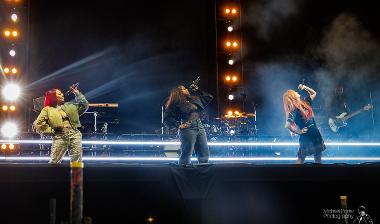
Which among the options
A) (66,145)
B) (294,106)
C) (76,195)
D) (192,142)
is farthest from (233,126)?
(76,195)

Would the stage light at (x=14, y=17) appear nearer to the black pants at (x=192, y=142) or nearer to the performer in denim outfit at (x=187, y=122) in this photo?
the performer in denim outfit at (x=187, y=122)

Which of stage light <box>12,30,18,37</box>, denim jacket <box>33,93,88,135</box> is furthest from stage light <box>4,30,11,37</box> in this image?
denim jacket <box>33,93,88,135</box>

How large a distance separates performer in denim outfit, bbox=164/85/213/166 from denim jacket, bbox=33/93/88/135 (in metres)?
1.74

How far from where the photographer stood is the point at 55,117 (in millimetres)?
7891

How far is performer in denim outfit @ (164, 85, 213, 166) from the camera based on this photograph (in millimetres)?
7531

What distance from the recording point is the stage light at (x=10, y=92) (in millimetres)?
13719

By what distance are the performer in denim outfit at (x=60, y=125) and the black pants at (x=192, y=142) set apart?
6.56 feet

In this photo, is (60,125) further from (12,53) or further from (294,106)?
(12,53)

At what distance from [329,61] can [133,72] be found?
7.71m

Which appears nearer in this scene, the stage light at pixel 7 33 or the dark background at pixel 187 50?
the stage light at pixel 7 33

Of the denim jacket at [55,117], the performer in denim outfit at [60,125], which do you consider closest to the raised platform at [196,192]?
the performer in denim outfit at [60,125]

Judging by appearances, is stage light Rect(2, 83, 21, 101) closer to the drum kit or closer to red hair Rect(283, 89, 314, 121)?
the drum kit

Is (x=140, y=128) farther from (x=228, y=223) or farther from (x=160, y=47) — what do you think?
(x=228, y=223)

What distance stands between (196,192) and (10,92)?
9.82m
